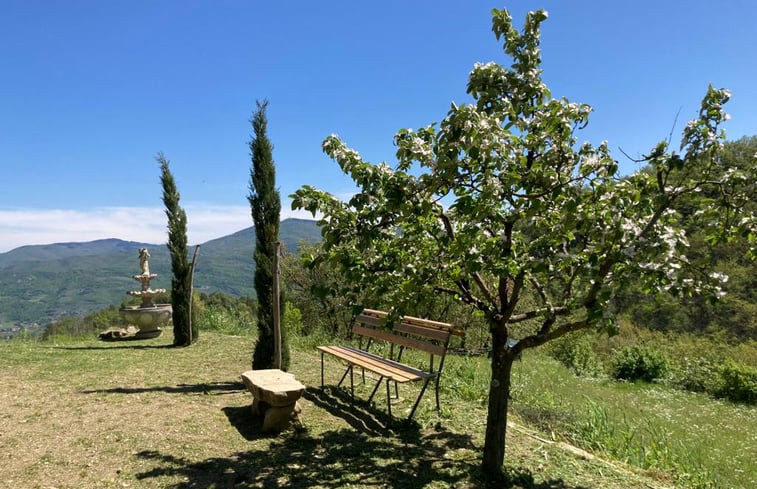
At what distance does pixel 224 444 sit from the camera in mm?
4609

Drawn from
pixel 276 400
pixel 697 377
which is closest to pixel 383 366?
pixel 276 400

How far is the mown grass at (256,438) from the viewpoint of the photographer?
3.94m

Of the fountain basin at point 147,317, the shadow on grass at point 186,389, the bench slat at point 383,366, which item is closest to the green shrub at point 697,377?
the bench slat at point 383,366

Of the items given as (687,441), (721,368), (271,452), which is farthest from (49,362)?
(721,368)

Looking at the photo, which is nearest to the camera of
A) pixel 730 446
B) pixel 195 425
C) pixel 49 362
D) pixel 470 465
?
pixel 470 465

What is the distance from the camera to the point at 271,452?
4.46 metres

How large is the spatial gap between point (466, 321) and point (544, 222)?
1618cm

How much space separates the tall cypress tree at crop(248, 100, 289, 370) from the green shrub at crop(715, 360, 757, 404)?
15.9m

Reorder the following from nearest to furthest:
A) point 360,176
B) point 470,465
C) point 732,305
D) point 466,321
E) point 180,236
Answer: point 360,176 < point 470,465 < point 180,236 < point 466,321 < point 732,305

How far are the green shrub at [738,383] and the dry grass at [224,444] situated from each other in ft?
46.0

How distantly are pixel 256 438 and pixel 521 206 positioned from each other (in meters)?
3.74

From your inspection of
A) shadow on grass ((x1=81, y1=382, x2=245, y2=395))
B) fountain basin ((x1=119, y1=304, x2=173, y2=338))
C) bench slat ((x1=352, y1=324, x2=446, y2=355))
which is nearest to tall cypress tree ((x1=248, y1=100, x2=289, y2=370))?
shadow on grass ((x1=81, y1=382, x2=245, y2=395))

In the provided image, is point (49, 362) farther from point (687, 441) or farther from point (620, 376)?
point (620, 376)

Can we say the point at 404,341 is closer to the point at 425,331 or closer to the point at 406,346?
the point at 406,346
